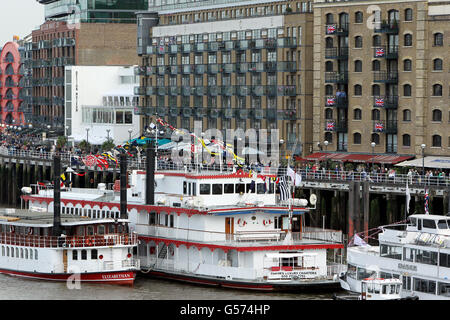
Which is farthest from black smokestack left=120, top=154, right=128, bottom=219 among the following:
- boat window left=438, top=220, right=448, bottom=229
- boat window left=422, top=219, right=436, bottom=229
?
boat window left=438, top=220, right=448, bottom=229

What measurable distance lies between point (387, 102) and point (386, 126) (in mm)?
1835

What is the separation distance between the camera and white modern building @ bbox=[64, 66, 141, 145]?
138750 mm

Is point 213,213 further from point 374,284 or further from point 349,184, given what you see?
point 349,184

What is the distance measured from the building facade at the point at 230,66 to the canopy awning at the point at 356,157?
3798 millimetres

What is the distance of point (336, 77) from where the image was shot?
329ft

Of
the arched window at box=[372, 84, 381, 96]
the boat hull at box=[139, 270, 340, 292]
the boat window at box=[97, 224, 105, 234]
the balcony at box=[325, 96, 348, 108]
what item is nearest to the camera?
the boat hull at box=[139, 270, 340, 292]

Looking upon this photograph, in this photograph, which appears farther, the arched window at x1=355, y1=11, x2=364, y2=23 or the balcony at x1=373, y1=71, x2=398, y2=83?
the arched window at x1=355, y1=11, x2=364, y2=23

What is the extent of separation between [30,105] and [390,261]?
109m

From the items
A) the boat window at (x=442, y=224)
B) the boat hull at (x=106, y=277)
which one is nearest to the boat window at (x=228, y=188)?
the boat hull at (x=106, y=277)

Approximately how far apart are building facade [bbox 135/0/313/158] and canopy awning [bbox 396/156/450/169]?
14.8 metres

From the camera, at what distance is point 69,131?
143500mm

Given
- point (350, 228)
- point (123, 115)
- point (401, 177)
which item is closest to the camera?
point (350, 228)

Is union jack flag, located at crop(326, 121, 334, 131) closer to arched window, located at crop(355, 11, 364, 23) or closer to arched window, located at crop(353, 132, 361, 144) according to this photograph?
arched window, located at crop(353, 132, 361, 144)

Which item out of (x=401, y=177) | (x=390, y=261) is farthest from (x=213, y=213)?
(x=401, y=177)
